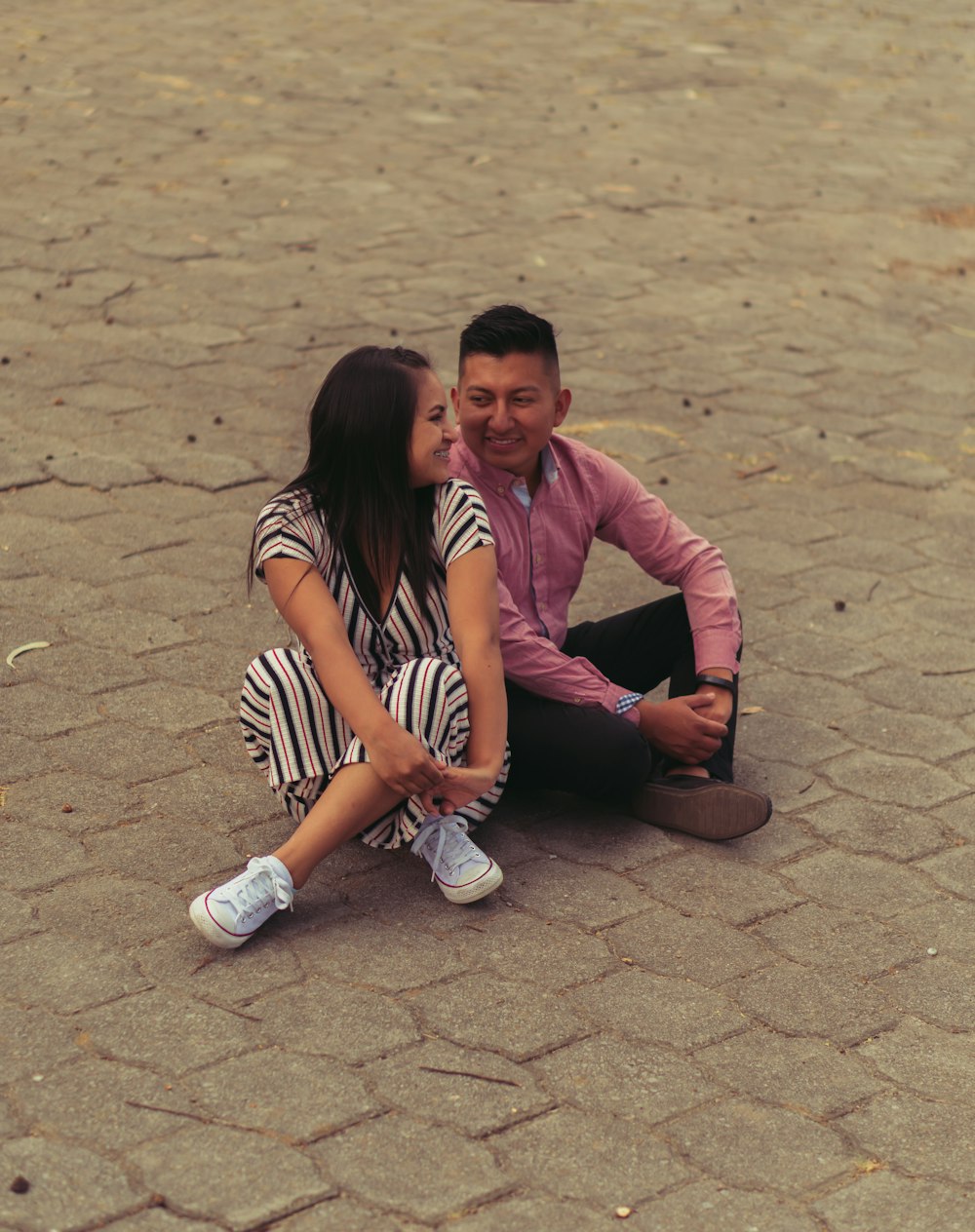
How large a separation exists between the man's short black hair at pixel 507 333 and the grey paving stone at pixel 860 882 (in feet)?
3.78

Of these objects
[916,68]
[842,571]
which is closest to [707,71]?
[916,68]

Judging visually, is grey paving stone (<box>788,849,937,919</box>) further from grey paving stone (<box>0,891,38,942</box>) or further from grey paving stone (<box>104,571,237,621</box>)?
grey paving stone (<box>104,571,237,621</box>)

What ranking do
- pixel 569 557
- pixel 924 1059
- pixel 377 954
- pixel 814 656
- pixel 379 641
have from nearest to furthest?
pixel 924 1059 < pixel 377 954 < pixel 379 641 < pixel 569 557 < pixel 814 656

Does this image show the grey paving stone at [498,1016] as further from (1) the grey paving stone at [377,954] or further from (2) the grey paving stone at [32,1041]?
(2) the grey paving stone at [32,1041]

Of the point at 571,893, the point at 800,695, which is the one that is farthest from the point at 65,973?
the point at 800,695

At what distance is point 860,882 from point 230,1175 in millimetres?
1433

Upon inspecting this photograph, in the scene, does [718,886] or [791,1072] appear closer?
[791,1072]

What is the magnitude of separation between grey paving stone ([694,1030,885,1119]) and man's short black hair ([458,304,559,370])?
4.64 feet

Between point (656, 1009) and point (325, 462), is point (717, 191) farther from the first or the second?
point (656, 1009)

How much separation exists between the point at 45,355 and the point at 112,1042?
3772mm

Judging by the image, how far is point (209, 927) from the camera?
9.35ft

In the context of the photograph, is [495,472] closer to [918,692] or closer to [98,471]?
[918,692]

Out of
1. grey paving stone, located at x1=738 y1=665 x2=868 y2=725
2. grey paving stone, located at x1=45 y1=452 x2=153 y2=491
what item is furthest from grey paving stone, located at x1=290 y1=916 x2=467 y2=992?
grey paving stone, located at x1=45 y1=452 x2=153 y2=491

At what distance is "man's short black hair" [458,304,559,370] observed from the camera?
3318 millimetres
